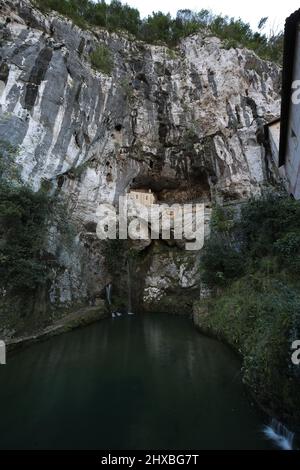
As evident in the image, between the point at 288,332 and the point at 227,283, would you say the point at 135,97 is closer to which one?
the point at 227,283

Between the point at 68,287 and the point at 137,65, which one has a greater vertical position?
the point at 137,65

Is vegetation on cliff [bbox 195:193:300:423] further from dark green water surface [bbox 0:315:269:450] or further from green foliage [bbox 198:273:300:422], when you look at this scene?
dark green water surface [bbox 0:315:269:450]

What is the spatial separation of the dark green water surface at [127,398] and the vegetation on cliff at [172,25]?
82.2ft

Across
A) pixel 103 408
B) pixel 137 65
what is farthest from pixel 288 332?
pixel 137 65

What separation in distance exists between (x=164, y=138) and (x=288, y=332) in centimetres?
1995

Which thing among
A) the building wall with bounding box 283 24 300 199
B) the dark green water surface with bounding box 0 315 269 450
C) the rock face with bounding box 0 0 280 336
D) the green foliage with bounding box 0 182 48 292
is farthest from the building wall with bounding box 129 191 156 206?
the dark green water surface with bounding box 0 315 269 450

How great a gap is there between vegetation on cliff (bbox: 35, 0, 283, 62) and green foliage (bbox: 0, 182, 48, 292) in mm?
18967

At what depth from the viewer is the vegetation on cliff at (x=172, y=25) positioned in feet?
77.4

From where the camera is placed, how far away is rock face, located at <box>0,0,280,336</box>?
14945 mm

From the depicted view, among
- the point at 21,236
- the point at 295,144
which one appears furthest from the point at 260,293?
the point at 21,236

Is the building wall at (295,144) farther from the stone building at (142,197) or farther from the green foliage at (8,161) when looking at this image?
the green foliage at (8,161)

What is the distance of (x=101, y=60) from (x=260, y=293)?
63.9 ft

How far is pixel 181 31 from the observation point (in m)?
26.1

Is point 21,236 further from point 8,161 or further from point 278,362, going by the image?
point 278,362
